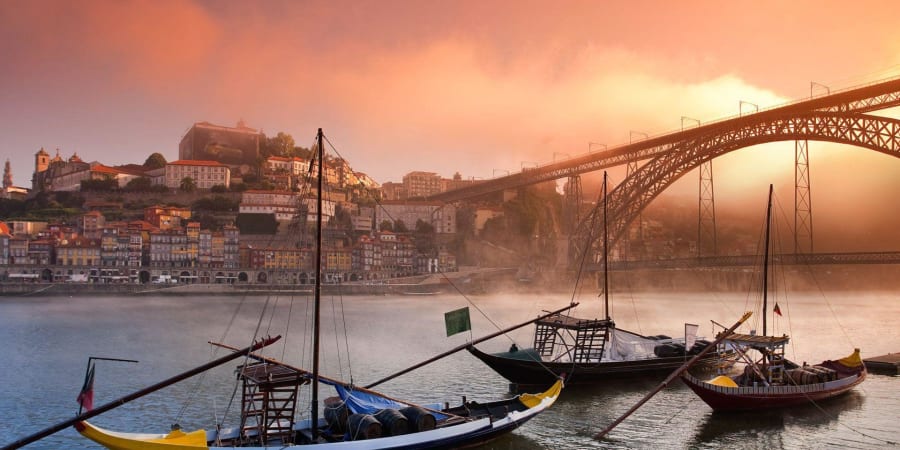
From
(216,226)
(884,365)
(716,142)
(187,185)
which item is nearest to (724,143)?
(716,142)

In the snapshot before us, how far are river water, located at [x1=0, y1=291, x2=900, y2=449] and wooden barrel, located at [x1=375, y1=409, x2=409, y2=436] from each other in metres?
2.19

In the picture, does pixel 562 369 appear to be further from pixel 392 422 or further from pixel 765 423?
pixel 392 422

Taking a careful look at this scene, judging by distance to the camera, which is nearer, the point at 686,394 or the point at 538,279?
the point at 686,394

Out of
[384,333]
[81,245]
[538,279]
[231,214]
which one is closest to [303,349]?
[384,333]

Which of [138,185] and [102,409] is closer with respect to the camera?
[102,409]

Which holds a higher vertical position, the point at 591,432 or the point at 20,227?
the point at 20,227

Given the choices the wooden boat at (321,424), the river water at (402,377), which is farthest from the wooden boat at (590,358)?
the wooden boat at (321,424)

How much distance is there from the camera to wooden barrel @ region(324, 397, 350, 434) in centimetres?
1018

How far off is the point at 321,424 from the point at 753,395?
8.49 m

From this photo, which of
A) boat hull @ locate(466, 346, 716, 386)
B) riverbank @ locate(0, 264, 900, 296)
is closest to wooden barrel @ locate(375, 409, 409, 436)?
boat hull @ locate(466, 346, 716, 386)

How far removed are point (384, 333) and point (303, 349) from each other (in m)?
5.67

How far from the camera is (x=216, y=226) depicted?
73.6m

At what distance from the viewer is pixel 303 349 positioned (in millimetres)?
23422

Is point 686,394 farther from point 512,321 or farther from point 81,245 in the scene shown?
point 81,245
